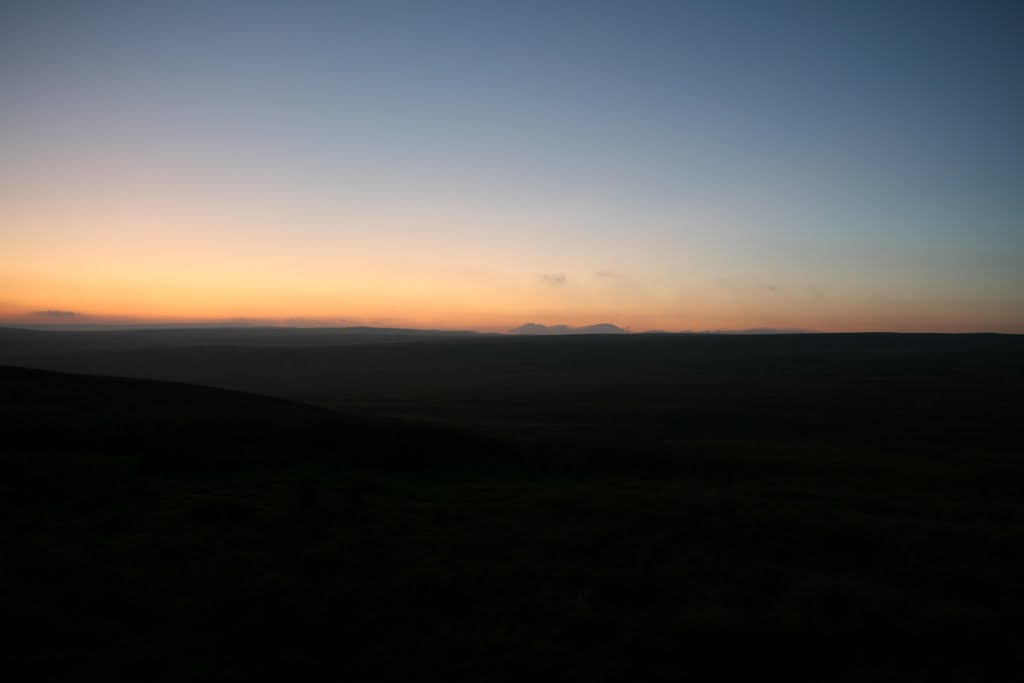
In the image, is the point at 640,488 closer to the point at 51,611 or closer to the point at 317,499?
the point at 317,499

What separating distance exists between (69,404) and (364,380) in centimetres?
5311

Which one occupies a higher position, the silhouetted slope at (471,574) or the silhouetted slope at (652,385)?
the silhouetted slope at (471,574)

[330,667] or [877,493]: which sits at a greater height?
[330,667]

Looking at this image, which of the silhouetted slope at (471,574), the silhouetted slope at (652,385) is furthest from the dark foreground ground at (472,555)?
the silhouetted slope at (652,385)

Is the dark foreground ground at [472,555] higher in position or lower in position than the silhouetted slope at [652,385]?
higher

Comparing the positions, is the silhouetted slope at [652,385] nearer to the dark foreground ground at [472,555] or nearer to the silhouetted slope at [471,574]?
the dark foreground ground at [472,555]

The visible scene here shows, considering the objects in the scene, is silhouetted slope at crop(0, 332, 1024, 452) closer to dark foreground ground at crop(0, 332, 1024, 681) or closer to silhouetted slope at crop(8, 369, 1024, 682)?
dark foreground ground at crop(0, 332, 1024, 681)

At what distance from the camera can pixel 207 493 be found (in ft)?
35.3

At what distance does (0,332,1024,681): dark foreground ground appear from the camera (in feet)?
17.0

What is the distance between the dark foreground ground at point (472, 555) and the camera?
17.0 feet

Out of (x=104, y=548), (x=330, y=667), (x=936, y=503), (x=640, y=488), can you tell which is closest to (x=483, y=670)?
(x=330, y=667)

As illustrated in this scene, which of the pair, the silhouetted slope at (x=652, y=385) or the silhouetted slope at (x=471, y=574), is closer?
the silhouetted slope at (x=471, y=574)

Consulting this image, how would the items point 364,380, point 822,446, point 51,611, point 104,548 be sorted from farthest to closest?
point 364,380, point 822,446, point 104,548, point 51,611

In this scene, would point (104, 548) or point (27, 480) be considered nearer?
point (104, 548)
